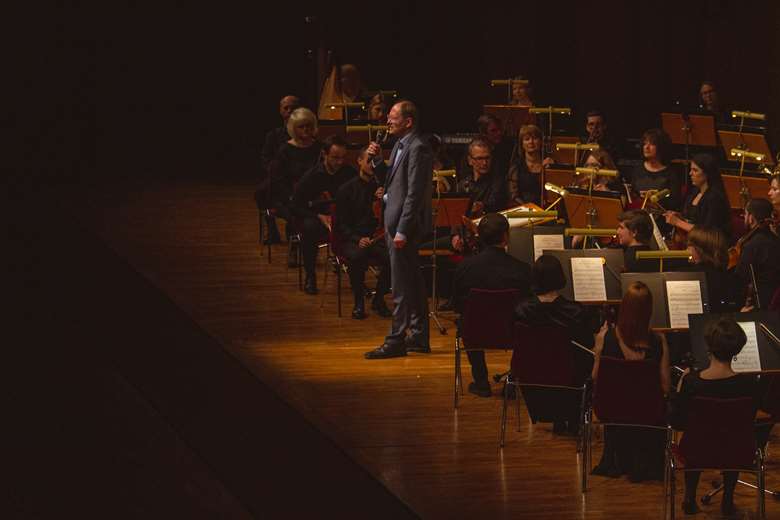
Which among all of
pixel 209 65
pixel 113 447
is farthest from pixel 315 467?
pixel 209 65

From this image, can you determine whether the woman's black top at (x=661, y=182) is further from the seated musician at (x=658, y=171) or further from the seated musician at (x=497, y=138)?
the seated musician at (x=497, y=138)

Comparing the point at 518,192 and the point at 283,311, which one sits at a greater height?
the point at 518,192

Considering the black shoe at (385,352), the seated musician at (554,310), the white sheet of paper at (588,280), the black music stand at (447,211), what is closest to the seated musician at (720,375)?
the seated musician at (554,310)

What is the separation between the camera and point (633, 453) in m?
6.19

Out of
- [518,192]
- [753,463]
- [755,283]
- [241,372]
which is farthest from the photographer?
[518,192]

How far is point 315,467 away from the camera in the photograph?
254 inches

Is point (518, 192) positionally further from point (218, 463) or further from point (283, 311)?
point (218, 463)

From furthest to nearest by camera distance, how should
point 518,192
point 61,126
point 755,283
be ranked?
point 61,126 → point 518,192 → point 755,283

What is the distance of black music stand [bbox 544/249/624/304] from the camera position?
22.7 feet

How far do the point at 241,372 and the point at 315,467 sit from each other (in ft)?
6.05

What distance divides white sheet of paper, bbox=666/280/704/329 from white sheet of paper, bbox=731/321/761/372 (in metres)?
0.64

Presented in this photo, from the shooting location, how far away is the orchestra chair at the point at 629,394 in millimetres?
5730

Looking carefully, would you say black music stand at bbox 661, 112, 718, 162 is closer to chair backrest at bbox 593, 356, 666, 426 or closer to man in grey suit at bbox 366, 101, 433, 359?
man in grey suit at bbox 366, 101, 433, 359

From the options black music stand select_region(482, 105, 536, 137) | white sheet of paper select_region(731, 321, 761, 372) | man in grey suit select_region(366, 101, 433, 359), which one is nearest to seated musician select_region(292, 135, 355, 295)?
man in grey suit select_region(366, 101, 433, 359)
